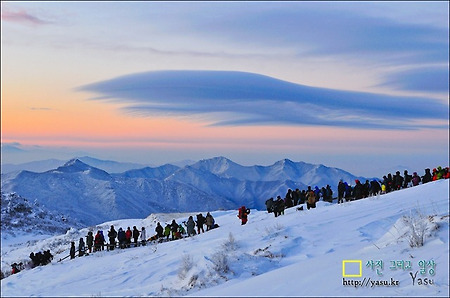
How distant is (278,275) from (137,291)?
4.73 metres

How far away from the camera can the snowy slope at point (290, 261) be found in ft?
32.7

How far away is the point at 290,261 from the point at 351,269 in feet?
13.1

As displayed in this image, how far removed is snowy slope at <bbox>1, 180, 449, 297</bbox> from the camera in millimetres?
9977

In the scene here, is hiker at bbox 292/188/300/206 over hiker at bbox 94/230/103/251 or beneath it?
over

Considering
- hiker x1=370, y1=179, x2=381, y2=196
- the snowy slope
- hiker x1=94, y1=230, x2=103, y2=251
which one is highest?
hiker x1=370, y1=179, x2=381, y2=196

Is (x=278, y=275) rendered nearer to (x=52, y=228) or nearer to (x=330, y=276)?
(x=330, y=276)

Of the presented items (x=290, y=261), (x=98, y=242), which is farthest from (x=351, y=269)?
(x=98, y=242)

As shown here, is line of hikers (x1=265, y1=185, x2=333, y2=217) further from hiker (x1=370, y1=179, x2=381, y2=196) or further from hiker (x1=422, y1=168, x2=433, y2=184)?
hiker (x1=422, y1=168, x2=433, y2=184)

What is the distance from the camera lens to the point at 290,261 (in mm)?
14383

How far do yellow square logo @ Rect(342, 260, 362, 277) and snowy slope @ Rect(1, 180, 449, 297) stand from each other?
0.21 ft

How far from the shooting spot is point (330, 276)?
1030 centimetres

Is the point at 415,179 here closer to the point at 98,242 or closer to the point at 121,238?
the point at 121,238

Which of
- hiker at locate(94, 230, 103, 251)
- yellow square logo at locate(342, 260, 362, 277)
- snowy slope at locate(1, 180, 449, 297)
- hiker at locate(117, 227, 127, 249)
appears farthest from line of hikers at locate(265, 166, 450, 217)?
yellow square logo at locate(342, 260, 362, 277)

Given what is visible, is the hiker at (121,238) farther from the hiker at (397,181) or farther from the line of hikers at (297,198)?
the hiker at (397,181)
